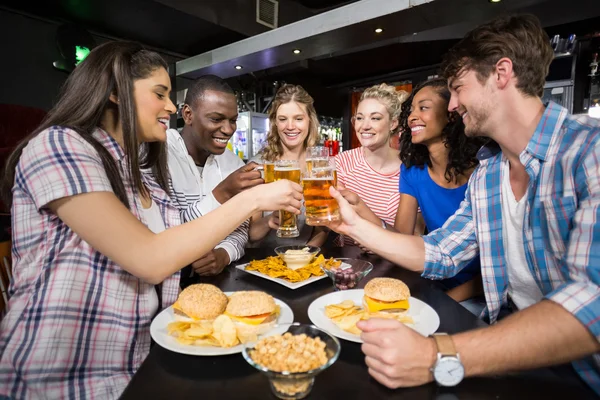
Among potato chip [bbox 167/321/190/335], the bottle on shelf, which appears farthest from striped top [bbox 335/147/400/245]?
the bottle on shelf

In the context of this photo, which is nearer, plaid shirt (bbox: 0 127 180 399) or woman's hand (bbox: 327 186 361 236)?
plaid shirt (bbox: 0 127 180 399)

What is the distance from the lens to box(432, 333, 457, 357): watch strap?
0.85 metres

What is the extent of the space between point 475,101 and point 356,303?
1.01 meters

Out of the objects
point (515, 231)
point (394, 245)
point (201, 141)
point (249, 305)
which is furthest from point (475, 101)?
point (201, 141)

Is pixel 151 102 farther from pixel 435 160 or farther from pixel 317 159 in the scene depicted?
pixel 435 160

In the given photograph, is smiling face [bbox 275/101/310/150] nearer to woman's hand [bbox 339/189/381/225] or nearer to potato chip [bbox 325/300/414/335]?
woman's hand [bbox 339/189/381/225]

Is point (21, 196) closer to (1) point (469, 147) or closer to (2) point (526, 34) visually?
(2) point (526, 34)

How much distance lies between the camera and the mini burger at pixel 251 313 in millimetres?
1010

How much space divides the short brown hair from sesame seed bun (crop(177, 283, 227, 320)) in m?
1.40

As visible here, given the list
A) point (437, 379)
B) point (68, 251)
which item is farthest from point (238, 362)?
point (68, 251)

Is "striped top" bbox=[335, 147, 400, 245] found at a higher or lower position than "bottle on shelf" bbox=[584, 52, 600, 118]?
lower

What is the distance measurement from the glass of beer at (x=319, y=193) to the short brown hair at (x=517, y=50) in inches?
30.8

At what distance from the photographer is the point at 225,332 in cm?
96

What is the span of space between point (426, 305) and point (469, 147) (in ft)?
4.66
